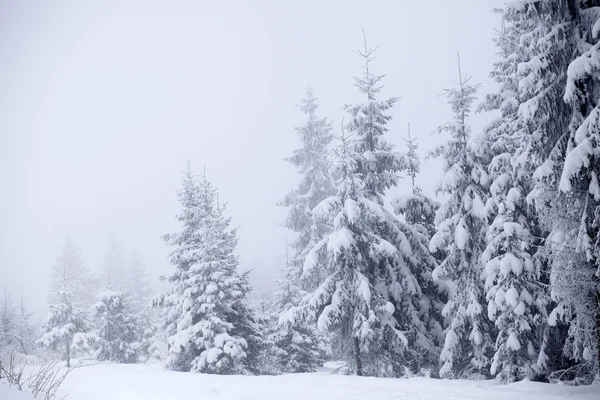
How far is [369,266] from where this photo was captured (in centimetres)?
1708

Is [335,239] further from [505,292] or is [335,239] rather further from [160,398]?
[160,398]

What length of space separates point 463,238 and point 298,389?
852 cm

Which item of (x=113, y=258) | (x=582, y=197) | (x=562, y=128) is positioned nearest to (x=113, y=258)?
(x=113, y=258)

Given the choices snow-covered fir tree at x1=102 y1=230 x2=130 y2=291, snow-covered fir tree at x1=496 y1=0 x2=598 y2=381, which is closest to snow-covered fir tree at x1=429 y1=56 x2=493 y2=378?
snow-covered fir tree at x1=496 y1=0 x2=598 y2=381

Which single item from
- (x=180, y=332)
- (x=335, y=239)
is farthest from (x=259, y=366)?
(x=335, y=239)

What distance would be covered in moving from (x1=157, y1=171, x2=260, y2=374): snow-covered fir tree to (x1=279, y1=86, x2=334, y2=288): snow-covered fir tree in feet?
16.0

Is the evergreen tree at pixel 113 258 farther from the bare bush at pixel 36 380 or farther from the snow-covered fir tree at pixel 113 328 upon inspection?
the bare bush at pixel 36 380

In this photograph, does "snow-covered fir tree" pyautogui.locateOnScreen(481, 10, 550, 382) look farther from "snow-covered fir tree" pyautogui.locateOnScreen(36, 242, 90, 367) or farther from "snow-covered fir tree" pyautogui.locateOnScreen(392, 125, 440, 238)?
"snow-covered fir tree" pyautogui.locateOnScreen(36, 242, 90, 367)

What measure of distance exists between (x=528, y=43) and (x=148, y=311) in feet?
127

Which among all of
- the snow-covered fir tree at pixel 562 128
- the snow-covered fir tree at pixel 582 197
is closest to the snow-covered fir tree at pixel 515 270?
the snow-covered fir tree at pixel 562 128

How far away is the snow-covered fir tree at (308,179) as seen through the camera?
2580 centimetres

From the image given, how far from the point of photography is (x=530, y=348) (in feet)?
43.8

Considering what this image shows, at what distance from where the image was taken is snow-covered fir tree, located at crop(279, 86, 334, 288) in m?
25.8

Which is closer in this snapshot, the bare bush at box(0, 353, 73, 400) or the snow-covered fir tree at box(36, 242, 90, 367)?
the bare bush at box(0, 353, 73, 400)
